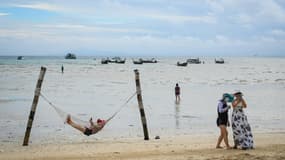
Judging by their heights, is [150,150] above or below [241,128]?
below

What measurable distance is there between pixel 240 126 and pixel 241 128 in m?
0.05

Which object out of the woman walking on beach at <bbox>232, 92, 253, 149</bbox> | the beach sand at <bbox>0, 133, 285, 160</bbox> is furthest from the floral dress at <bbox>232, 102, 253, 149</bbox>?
the beach sand at <bbox>0, 133, 285, 160</bbox>

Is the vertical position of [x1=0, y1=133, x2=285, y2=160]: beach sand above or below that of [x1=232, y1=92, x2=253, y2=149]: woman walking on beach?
below

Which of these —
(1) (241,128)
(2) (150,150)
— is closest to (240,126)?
(1) (241,128)

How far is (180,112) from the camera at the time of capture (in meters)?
21.4

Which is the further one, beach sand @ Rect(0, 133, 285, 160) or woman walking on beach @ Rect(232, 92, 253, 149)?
woman walking on beach @ Rect(232, 92, 253, 149)

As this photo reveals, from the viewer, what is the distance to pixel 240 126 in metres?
10.6

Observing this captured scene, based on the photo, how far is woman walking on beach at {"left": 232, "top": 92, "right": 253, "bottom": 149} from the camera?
10477 millimetres

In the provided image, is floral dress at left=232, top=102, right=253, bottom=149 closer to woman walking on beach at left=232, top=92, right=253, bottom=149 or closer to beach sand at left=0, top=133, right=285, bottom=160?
woman walking on beach at left=232, top=92, right=253, bottom=149

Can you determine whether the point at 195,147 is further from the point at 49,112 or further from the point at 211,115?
the point at 49,112

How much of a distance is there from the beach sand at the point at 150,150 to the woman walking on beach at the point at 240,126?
0.86 feet

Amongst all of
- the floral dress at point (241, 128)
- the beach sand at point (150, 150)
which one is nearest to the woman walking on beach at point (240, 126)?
the floral dress at point (241, 128)

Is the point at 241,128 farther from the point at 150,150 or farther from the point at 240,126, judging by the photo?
the point at 150,150

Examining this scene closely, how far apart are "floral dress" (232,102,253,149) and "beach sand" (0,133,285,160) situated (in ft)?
0.85
